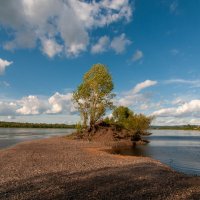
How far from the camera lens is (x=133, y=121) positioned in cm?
8131

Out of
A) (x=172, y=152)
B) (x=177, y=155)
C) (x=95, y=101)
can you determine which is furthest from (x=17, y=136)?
(x=177, y=155)

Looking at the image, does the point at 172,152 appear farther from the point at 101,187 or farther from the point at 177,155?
the point at 101,187

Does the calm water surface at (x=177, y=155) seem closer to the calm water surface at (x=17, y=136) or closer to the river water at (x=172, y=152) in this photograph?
the river water at (x=172, y=152)

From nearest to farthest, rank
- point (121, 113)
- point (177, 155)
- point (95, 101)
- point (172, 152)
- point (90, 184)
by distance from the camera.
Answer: point (90, 184) < point (177, 155) < point (172, 152) < point (95, 101) < point (121, 113)

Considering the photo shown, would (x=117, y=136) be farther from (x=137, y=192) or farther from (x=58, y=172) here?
(x=137, y=192)

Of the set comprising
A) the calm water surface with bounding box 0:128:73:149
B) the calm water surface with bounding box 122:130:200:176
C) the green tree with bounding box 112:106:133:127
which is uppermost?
the green tree with bounding box 112:106:133:127

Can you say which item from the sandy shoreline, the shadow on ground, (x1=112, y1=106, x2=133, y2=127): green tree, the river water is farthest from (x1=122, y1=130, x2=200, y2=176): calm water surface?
(x1=112, y1=106, x2=133, y2=127): green tree

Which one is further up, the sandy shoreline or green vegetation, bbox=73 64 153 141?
green vegetation, bbox=73 64 153 141

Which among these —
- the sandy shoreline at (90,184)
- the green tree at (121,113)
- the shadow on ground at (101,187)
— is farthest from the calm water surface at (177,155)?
the green tree at (121,113)

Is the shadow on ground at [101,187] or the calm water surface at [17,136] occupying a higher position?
the calm water surface at [17,136]

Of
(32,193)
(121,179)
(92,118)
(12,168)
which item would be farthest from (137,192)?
(92,118)

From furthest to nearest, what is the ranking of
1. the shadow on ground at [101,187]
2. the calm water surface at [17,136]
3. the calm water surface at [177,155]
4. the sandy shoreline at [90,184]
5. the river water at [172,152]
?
the calm water surface at [17,136]
the river water at [172,152]
the calm water surface at [177,155]
the sandy shoreline at [90,184]
the shadow on ground at [101,187]

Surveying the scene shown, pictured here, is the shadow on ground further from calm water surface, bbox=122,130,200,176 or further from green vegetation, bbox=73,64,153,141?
green vegetation, bbox=73,64,153,141

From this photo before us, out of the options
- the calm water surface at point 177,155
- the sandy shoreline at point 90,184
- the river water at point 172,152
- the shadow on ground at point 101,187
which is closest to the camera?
the shadow on ground at point 101,187
